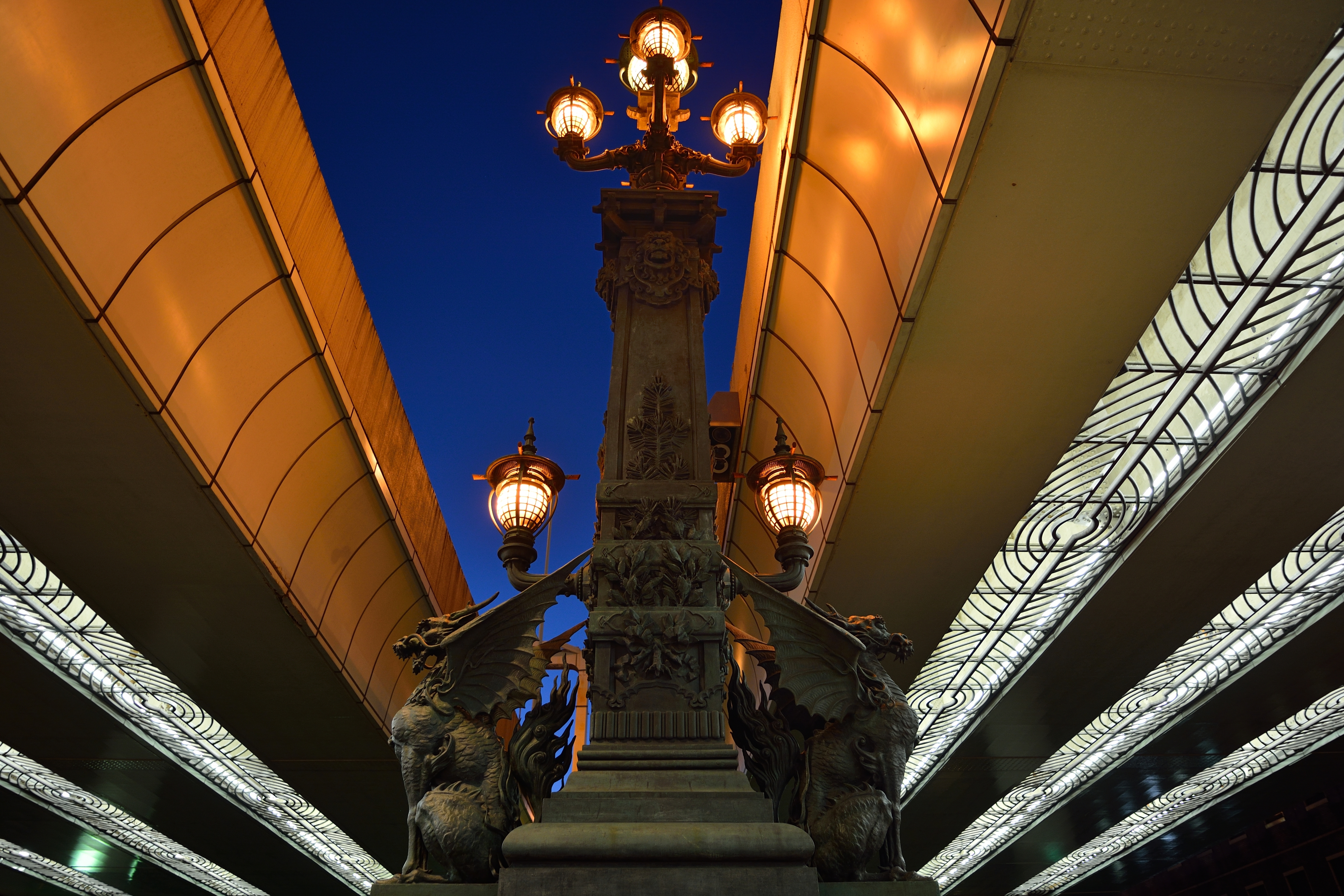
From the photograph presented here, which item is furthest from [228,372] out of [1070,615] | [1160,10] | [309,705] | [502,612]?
[1070,615]

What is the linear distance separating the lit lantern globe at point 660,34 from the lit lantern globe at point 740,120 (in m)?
0.54

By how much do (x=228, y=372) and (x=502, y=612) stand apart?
4.77 m

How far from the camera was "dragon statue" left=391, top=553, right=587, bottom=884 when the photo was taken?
3.34 m

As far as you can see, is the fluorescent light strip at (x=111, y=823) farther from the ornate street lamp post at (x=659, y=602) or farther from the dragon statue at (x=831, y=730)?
the dragon statue at (x=831, y=730)

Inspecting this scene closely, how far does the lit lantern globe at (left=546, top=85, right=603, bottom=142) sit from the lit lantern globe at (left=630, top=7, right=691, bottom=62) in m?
0.51

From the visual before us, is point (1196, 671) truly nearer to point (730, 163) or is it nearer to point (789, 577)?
point (730, 163)

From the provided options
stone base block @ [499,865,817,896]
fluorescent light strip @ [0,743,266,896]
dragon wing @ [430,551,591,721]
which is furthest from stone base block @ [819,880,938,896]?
fluorescent light strip @ [0,743,266,896]

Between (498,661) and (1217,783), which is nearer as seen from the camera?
(498,661)

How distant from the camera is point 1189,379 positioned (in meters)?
7.19

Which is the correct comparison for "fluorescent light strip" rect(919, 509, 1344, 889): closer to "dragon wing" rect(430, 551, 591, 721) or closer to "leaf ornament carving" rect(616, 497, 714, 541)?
"leaf ornament carving" rect(616, 497, 714, 541)

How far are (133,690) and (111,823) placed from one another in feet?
28.7

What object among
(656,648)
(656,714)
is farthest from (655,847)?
(656,648)

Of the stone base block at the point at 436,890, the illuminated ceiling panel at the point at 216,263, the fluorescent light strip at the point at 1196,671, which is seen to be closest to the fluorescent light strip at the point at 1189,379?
the fluorescent light strip at the point at 1196,671

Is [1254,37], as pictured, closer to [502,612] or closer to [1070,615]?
[502,612]
